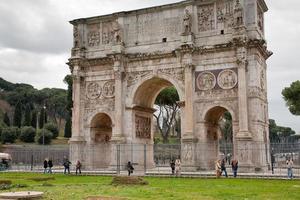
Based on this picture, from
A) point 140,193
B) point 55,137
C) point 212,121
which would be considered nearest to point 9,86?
point 55,137

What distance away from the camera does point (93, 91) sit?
30750 mm

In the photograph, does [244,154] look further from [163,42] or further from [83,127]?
[83,127]

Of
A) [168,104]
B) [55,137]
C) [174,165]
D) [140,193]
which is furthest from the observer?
[55,137]

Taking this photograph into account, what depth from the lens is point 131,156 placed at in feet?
92.6

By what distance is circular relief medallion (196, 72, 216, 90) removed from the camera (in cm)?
2696

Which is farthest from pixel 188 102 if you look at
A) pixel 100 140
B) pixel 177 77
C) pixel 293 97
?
pixel 293 97

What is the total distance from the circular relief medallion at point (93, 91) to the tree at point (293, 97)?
19160 millimetres

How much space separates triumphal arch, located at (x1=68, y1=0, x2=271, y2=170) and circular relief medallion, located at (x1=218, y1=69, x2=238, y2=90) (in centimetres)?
6

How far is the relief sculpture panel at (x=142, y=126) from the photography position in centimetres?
2993

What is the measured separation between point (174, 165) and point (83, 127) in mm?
8688

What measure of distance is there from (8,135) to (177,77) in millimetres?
37041

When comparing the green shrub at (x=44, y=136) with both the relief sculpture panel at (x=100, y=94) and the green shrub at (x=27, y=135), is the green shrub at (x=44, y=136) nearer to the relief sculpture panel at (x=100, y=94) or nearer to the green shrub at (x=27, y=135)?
the green shrub at (x=27, y=135)

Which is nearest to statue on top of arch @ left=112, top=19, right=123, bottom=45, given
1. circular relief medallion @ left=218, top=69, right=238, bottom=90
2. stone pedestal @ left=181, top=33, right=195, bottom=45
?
stone pedestal @ left=181, top=33, right=195, bottom=45

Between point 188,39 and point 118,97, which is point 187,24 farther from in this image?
point 118,97
